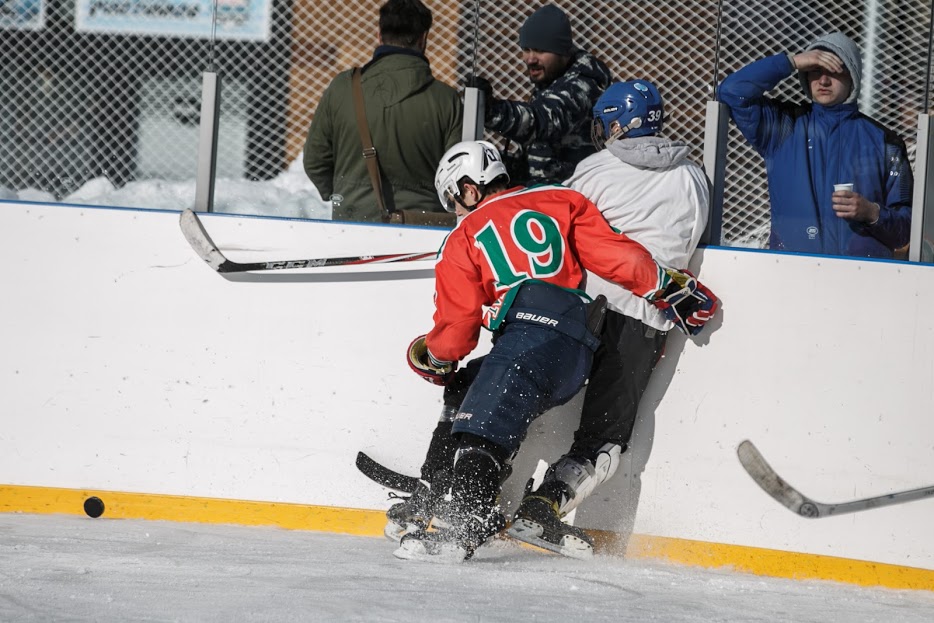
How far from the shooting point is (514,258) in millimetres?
3486

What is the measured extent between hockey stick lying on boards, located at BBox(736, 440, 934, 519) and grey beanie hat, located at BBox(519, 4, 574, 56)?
4.61 feet

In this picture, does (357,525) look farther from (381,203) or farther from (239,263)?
(381,203)

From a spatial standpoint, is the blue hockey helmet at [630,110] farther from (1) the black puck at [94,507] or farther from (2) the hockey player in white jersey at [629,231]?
(1) the black puck at [94,507]

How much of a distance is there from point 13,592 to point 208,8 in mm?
2347

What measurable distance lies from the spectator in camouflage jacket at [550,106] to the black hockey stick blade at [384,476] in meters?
1.04

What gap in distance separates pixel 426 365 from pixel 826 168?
1435mm

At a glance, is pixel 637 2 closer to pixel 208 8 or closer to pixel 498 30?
pixel 498 30

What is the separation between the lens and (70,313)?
13.0 ft

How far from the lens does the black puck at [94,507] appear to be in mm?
3930

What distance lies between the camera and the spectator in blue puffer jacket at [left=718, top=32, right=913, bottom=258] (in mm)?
3826

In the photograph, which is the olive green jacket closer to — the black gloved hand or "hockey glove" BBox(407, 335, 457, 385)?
the black gloved hand

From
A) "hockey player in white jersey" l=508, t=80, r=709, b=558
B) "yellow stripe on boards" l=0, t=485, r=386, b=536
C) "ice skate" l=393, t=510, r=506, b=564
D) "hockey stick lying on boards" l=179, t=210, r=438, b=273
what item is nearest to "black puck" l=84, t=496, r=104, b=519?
"yellow stripe on boards" l=0, t=485, r=386, b=536

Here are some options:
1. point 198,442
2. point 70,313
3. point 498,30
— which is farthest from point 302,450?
point 498,30

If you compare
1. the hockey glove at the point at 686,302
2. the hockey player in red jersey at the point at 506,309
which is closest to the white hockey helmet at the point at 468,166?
the hockey player in red jersey at the point at 506,309
